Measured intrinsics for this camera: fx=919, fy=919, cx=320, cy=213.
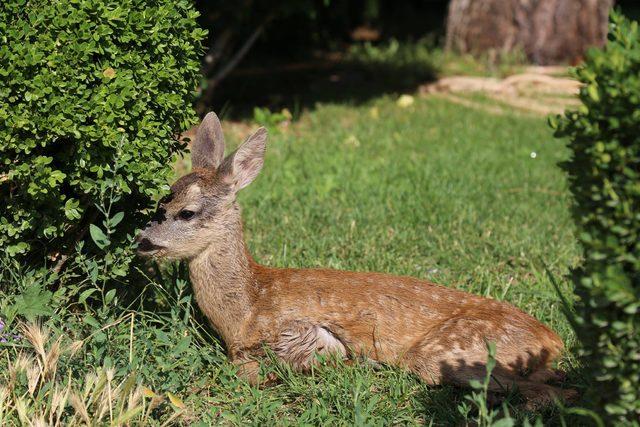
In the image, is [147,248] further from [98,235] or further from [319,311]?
[319,311]

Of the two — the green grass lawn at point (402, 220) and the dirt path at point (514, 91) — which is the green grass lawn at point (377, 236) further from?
the dirt path at point (514, 91)

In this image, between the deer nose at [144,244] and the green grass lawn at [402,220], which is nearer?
the green grass lawn at [402,220]

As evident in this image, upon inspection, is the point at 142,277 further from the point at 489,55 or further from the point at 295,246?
the point at 489,55

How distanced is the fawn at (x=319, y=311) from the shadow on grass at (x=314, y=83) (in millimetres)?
5230

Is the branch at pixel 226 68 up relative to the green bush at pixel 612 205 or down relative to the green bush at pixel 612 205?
down

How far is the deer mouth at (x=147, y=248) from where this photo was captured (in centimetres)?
477

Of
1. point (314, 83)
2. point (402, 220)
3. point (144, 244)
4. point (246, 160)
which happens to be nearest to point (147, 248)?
point (144, 244)

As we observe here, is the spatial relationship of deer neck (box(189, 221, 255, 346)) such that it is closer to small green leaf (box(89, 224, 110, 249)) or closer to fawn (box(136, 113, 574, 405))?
fawn (box(136, 113, 574, 405))

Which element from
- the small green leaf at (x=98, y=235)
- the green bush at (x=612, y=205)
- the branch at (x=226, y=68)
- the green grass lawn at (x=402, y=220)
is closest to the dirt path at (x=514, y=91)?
the green grass lawn at (x=402, y=220)

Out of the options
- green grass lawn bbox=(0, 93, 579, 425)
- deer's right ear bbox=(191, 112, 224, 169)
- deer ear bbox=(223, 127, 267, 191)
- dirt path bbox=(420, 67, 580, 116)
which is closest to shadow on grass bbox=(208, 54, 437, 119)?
dirt path bbox=(420, 67, 580, 116)

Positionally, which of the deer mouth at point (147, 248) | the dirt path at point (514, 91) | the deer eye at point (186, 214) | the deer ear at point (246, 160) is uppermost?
the deer ear at point (246, 160)

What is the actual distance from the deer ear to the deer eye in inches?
12.0

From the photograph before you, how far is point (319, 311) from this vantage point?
473 cm

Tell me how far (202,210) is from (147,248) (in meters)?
0.35
